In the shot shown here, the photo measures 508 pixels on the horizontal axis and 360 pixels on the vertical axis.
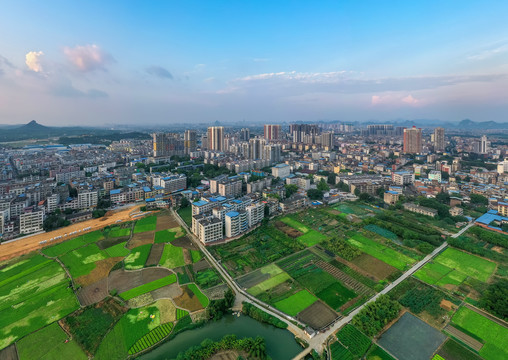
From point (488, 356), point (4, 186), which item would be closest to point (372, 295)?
point (488, 356)

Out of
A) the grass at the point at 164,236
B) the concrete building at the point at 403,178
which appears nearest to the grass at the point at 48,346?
the grass at the point at 164,236

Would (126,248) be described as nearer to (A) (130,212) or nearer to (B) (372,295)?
(A) (130,212)

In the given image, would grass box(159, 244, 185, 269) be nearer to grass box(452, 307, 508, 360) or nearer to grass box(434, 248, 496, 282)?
grass box(452, 307, 508, 360)

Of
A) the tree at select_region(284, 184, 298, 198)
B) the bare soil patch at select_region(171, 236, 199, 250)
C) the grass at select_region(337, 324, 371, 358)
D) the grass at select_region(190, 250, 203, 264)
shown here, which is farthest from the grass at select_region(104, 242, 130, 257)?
the tree at select_region(284, 184, 298, 198)

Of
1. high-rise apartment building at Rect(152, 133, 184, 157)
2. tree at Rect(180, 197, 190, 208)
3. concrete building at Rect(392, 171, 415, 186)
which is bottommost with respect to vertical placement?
tree at Rect(180, 197, 190, 208)

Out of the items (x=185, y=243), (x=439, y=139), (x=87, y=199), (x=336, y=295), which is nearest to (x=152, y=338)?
(x=185, y=243)

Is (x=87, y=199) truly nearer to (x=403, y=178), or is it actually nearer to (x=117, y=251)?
(x=117, y=251)

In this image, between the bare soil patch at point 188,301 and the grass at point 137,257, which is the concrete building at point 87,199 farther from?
the bare soil patch at point 188,301
